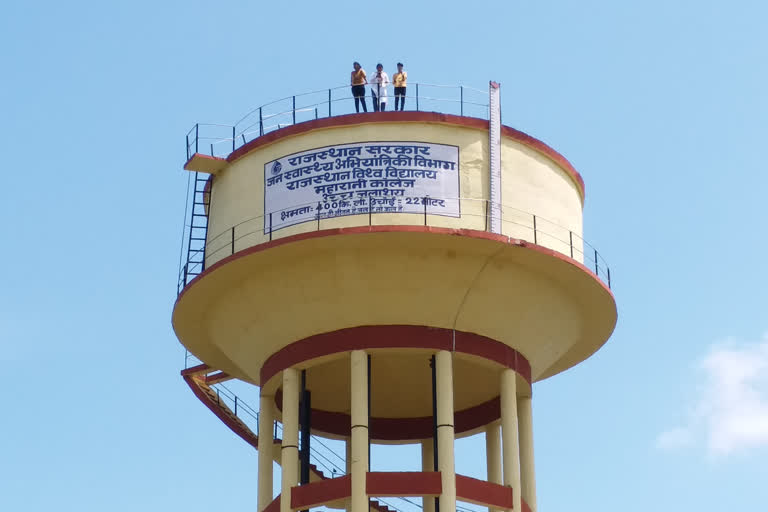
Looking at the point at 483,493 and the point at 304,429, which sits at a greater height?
the point at 304,429

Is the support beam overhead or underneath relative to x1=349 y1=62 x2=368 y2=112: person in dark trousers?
underneath

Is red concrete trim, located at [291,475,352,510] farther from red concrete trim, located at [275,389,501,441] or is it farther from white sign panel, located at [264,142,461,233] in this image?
white sign panel, located at [264,142,461,233]

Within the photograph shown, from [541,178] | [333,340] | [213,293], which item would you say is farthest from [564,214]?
[213,293]

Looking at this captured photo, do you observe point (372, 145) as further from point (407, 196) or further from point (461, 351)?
point (461, 351)

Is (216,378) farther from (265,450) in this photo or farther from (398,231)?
(398,231)

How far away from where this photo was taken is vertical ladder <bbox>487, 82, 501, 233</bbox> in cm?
2544

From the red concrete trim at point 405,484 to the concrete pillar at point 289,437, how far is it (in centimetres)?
162

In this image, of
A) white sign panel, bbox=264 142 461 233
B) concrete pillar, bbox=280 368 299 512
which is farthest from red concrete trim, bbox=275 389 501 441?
white sign panel, bbox=264 142 461 233

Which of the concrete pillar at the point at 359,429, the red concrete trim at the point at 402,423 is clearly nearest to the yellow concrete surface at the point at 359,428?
the concrete pillar at the point at 359,429

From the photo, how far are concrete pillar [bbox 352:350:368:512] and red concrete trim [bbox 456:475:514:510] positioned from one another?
5.59ft

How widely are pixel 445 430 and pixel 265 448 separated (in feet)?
13.4

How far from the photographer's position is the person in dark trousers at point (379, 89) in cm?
2761

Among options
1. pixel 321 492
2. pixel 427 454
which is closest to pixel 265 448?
pixel 321 492

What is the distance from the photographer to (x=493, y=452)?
2922 cm
